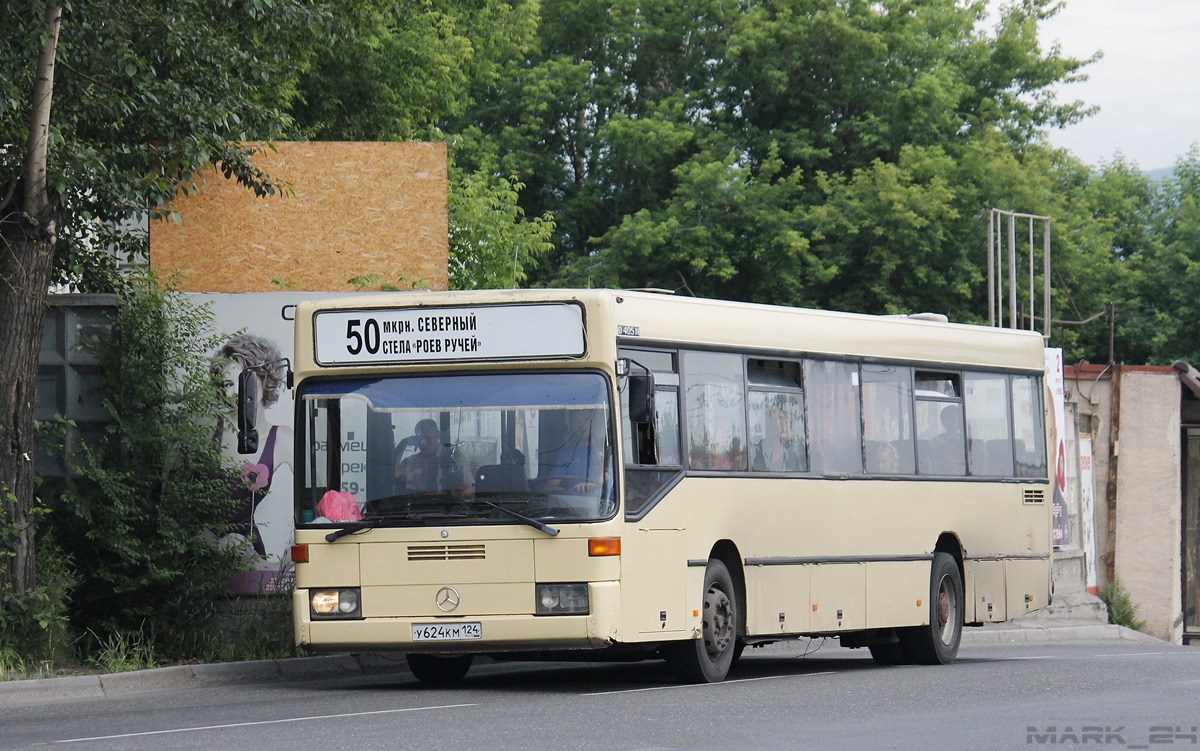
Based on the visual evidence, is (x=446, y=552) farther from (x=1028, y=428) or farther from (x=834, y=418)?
(x=1028, y=428)

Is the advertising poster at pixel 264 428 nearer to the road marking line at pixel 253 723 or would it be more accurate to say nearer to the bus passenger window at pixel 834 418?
the bus passenger window at pixel 834 418

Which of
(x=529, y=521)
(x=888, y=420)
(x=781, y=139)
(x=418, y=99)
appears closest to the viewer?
(x=529, y=521)

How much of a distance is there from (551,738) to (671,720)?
1192mm

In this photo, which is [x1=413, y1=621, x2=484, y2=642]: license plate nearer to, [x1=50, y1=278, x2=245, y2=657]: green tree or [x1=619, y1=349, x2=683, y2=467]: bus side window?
[x1=619, y1=349, x2=683, y2=467]: bus side window

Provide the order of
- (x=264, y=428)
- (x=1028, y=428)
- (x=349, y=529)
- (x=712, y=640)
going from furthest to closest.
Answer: (x=1028, y=428)
(x=264, y=428)
(x=712, y=640)
(x=349, y=529)

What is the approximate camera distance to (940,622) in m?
17.2

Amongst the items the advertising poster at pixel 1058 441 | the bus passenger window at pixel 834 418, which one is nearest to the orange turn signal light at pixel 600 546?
the bus passenger window at pixel 834 418

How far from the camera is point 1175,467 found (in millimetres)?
33562

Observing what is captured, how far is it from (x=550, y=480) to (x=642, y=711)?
1.99 meters

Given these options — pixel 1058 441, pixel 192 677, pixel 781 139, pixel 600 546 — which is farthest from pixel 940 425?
pixel 781 139

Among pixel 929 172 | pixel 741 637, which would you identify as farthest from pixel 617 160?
pixel 741 637

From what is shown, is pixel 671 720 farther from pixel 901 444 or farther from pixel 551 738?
pixel 901 444

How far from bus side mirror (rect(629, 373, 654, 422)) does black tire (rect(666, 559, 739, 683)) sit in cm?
167

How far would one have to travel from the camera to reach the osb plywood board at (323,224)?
59.5 ft
